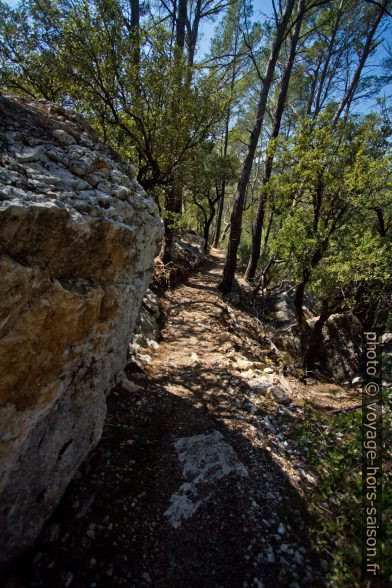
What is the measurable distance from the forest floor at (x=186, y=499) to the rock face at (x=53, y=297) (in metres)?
0.29

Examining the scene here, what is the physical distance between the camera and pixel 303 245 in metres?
6.22

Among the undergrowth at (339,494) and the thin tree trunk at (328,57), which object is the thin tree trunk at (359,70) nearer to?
the thin tree trunk at (328,57)

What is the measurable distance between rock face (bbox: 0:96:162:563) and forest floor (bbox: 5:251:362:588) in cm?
29

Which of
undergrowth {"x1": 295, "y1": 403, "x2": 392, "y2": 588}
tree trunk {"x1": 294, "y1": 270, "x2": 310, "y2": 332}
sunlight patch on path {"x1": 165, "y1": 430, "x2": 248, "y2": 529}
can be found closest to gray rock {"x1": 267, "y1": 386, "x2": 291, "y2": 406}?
undergrowth {"x1": 295, "y1": 403, "x2": 392, "y2": 588}

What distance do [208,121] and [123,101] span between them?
6.13 ft

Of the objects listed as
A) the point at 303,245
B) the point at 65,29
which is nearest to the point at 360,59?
the point at 303,245

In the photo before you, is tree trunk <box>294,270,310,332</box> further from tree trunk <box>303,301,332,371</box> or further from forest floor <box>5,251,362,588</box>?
forest floor <box>5,251,362,588</box>

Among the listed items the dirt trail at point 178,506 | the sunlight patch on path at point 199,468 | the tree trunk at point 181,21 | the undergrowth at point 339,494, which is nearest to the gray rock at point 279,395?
the dirt trail at point 178,506

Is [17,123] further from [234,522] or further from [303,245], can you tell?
[303,245]

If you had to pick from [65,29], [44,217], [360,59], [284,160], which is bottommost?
[44,217]

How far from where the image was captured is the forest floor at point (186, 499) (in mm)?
2197

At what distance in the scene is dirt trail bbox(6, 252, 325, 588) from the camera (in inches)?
86.2

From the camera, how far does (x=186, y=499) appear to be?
2.70 m

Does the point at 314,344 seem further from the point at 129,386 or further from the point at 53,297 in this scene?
the point at 53,297
